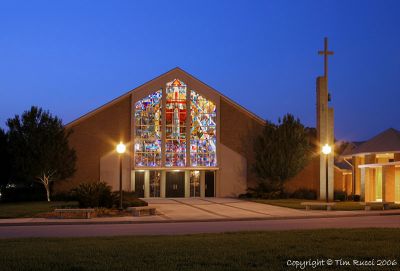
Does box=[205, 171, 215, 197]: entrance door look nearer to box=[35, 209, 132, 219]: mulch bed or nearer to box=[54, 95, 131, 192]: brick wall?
box=[54, 95, 131, 192]: brick wall

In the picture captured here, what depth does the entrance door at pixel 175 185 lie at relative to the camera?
162 feet

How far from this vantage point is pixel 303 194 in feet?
154

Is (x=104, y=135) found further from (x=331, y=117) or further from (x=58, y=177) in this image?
(x=331, y=117)

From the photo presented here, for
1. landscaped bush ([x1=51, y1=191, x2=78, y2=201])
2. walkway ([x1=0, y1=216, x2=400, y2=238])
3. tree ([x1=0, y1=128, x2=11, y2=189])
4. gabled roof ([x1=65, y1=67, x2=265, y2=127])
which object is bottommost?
landscaped bush ([x1=51, y1=191, x2=78, y2=201])

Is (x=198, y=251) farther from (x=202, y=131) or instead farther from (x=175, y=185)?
(x=175, y=185)

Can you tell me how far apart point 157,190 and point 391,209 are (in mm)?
23614

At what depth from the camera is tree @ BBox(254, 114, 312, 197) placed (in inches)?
1801

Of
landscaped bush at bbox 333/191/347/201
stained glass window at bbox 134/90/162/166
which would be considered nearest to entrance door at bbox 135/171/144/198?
stained glass window at bbox 134/90/162/166

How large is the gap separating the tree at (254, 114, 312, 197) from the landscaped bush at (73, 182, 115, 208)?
61.2ft

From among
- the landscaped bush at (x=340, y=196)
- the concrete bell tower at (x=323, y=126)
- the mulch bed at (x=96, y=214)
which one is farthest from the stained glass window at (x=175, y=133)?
the mulch bed at (x=96, y=214)

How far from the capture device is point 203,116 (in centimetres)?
4925

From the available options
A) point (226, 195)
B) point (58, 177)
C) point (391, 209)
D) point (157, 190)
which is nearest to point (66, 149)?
point (58, 177)

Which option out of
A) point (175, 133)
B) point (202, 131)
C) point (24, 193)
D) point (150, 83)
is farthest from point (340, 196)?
point (24, 193)

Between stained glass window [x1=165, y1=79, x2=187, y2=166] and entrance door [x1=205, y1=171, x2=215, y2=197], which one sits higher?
stained glass window [x1=165, y1=79, x2=187, y2=166]
